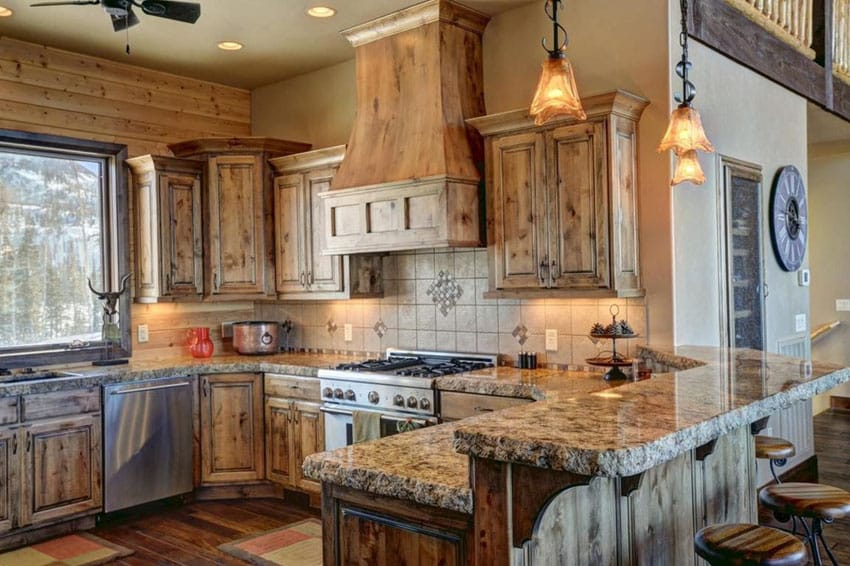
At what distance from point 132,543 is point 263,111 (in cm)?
352

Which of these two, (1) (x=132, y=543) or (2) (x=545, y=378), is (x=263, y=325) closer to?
(1) (x=132, y=543)

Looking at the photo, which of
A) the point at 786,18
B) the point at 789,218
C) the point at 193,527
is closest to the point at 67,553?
the point at 193,527

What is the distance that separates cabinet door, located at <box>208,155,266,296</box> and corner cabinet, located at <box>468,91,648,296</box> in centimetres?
200

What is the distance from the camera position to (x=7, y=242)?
15.8ft

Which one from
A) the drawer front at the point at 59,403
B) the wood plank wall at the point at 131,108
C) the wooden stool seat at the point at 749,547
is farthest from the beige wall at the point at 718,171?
the wood plank wall at the point at 131,108

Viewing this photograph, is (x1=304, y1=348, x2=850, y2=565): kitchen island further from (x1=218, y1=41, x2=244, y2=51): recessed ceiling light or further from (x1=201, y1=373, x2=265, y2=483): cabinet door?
(x1=218, y1=41, x2=244, y2=51): recessed ceiling light

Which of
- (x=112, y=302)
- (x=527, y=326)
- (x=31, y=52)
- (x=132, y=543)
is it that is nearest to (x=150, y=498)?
(x=132, y=543)

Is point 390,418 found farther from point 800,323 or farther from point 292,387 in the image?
point 800,323

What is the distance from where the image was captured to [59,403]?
4.32 metres

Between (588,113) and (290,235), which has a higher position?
(588,113)

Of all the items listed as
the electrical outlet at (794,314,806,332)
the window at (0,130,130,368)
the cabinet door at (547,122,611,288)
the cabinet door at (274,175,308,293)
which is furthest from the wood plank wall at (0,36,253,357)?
the electrical outlet at (794,314,806,332)

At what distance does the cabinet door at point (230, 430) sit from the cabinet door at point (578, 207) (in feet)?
7.81

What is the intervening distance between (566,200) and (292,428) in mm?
2382

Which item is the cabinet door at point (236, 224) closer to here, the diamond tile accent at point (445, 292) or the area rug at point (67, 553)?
the diamond tile accent at point (445, 292)
